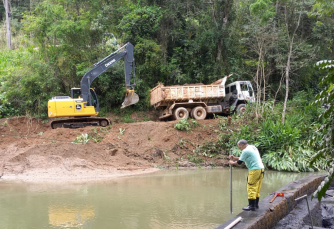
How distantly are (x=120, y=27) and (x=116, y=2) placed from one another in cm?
264

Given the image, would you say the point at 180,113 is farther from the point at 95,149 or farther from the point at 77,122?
the point at 95,149

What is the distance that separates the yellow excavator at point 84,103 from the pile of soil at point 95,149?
109 cm

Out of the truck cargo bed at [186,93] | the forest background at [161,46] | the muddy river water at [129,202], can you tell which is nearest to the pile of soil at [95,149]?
the muddy river water at [129,202]

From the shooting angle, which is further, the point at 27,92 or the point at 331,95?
the point at 27,92

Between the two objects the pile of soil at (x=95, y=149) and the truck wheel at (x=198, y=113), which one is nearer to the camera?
the pile of soil at (x=95, y=149)

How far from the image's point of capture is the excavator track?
62.4 ft

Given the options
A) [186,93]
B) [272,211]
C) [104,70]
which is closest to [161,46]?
[186,93]

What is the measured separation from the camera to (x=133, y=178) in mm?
13125

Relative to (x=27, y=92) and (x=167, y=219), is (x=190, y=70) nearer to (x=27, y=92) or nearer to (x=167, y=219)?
(x=27, y=92)

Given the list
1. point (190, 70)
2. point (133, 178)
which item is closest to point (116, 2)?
point (190, 70)

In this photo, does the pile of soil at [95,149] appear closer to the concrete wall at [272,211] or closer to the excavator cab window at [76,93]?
the excavator cab window at [76,93]

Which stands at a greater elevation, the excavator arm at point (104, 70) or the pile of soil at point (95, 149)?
the excavator arm at point (104, 70)

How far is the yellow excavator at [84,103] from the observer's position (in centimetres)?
1814

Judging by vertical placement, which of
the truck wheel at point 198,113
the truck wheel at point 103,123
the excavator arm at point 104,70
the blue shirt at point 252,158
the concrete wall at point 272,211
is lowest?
the concrete wall at point 272,211
